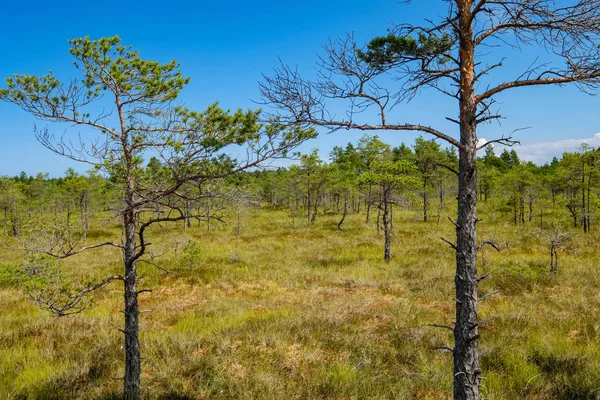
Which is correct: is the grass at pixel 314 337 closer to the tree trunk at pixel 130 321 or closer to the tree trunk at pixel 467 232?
the tree trunk at pixel 130 321

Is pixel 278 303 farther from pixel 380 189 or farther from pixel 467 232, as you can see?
pixel 380 189

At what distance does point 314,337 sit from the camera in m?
7.88

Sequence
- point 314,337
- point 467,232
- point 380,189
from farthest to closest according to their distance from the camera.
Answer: point 380,189, point 314,337, point 467,232

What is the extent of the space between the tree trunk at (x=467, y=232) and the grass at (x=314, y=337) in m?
1.99

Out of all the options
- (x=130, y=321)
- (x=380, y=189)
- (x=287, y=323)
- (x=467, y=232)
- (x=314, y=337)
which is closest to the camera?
(x=467, y=232)

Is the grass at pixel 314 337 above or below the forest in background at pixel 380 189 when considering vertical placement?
below

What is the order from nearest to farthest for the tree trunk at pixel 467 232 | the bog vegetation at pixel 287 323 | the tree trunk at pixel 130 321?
the tree trunk at pixel 467 232 < the tree trunk at pixel 130 321 < the bog vegetation at pixel 287 323

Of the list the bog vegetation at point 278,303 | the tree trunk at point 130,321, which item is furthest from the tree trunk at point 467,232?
the tree trunk at point 130,321

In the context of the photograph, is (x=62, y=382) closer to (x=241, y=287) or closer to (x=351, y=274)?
(x=241, y=287)

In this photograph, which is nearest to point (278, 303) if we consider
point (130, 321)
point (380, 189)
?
point (130, 321)

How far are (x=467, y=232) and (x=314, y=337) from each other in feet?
17.5

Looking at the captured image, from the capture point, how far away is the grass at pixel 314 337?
5789 millimetres

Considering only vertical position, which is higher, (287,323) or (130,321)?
(130,321)

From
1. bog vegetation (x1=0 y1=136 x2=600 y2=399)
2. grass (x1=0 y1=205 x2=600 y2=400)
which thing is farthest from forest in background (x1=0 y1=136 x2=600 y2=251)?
grass (x1=0 y1=205 x2=600 y2=400)
